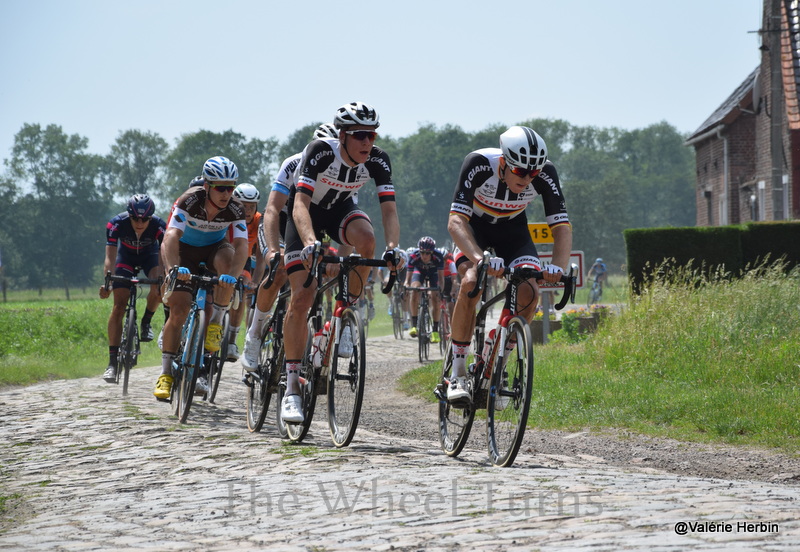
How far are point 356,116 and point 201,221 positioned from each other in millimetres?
2697

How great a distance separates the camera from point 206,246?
9.48 meters

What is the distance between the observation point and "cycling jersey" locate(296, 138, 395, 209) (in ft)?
23.4

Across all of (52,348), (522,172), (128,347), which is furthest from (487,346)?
(52,348)

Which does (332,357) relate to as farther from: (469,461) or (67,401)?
(67,401)

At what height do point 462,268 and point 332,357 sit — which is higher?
point 462,268

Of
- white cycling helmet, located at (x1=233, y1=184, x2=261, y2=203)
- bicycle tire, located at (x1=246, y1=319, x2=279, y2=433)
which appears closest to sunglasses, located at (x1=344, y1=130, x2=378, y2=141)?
bicycle tire, located at (x1=246, y1=319, x2=279, y2=433)

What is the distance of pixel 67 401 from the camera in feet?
37.2

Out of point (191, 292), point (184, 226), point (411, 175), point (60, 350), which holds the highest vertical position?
point (411, 175)

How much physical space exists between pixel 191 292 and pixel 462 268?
310 cm

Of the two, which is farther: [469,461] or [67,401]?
[67,401]

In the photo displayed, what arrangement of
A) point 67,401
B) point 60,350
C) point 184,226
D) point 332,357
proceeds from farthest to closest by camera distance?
point 60,350 < point 67,401 < point 184,226 < point 332,357

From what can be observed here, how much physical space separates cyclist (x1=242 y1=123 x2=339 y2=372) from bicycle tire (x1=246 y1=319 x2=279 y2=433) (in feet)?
0.18

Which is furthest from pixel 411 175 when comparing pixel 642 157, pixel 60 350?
pixel 60 350

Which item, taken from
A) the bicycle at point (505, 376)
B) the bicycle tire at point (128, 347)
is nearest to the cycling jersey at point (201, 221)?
the bicycle tire at point (128, 347)
